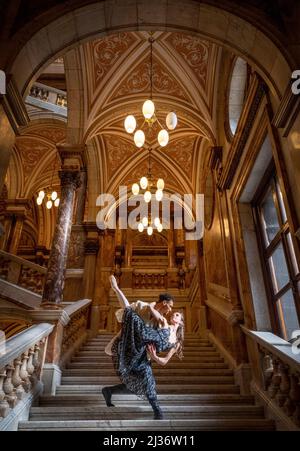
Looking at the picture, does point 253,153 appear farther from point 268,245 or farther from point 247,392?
point 247,392

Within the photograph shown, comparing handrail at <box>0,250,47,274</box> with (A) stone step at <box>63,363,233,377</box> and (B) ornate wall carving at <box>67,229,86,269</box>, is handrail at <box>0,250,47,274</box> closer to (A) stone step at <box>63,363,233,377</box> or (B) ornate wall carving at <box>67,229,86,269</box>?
(B) ornate wall carving at <box>67,229,86,269</box>

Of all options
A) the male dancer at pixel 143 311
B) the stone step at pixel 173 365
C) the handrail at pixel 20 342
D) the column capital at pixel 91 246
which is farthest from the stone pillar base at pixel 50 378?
the column capital at pixel 91 246

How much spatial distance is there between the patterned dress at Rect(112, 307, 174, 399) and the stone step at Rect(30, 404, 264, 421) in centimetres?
23

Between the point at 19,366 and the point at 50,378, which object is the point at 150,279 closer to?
the point at 50,378

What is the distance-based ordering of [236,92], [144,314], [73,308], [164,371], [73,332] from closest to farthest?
[144,314], [164,371], [73,308], [73,332], [236,92]

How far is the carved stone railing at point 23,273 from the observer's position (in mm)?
6730

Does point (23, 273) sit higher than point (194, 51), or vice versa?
point (194, 51)

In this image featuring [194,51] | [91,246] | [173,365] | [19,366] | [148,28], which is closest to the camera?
[19,366]

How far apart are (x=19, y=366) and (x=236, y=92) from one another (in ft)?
16.6

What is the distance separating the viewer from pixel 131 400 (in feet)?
11.3

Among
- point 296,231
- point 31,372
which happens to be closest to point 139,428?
point 31,372

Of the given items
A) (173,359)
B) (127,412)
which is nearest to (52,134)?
(173,359)

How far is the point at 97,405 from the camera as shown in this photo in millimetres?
3283

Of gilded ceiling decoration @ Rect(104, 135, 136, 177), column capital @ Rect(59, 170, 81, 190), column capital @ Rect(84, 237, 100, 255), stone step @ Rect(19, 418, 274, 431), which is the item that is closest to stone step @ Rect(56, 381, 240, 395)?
stone step @ Rect(19, 418, 274, 431)
